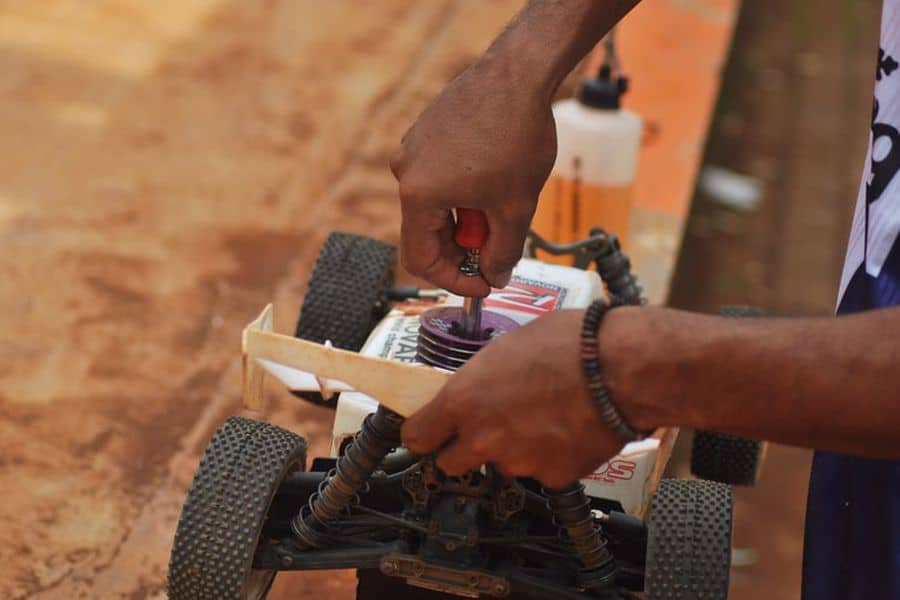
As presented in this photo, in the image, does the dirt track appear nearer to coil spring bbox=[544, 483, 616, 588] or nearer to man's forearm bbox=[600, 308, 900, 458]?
coil spring bbox=[544, 483, 616, 588]

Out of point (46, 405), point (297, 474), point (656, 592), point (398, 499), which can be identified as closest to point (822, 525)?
point (656, 592)

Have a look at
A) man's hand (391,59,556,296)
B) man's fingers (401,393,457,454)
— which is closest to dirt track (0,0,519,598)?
man's hand (391,59,556,296)

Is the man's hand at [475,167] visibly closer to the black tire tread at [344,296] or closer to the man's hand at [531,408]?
the man's hand at [531,408]

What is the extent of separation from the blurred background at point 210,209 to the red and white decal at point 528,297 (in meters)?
0.72

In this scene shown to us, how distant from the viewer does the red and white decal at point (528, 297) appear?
2.63 meters

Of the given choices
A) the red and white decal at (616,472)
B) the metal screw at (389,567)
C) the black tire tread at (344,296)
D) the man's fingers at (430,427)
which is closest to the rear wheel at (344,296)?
the black tire tread at (344,296)

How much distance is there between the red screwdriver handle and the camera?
215cm

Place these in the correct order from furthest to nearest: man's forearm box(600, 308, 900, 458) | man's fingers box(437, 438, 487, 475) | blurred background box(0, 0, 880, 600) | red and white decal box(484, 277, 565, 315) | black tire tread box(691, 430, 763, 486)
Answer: blurred background box(0, 0, 880, 600), black tire tread box(691, 430, 763, 486), red and white decal box(484, 277, 565, 315), man's fingers box(437, 438, 487, 475), man's forearm box(600, 308, 900, 458)

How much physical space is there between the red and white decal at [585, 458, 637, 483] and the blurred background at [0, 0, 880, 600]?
29.0 inches

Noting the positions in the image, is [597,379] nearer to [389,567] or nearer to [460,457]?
[460,457]

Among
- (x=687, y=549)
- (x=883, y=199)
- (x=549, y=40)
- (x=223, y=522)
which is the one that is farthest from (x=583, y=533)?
(x=549, y=40)

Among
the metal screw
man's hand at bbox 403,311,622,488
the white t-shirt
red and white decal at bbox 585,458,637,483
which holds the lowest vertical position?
the metal screw

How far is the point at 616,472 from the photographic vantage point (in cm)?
244

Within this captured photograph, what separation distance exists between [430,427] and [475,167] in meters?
0.50
